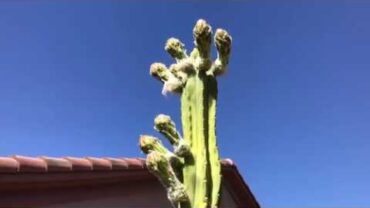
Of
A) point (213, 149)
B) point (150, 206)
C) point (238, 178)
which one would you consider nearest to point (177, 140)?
point (213, 149)

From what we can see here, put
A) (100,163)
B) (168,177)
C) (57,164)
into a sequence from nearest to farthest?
1. (168,177)
2. (57,164)
3. (100,163)

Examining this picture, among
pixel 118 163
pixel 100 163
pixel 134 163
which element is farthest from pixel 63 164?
pixel 134 163

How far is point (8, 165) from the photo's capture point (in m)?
4.90

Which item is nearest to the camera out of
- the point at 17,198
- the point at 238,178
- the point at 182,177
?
the point at 182,177

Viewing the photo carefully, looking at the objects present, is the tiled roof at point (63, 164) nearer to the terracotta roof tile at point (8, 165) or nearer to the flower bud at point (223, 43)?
the terracotta roof tile at point (8, 165)

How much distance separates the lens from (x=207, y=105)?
4.29 metres

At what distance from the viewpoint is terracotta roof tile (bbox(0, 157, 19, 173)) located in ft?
15.9

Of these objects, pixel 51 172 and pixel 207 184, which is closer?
pixel 207 184

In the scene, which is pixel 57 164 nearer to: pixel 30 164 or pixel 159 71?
pixel 30 164

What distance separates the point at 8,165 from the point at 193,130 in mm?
2074

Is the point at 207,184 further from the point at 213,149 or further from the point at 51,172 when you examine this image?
the point at 51,172

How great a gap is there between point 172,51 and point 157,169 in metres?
1.36

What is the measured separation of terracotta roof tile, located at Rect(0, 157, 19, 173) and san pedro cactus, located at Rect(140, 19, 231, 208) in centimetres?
169

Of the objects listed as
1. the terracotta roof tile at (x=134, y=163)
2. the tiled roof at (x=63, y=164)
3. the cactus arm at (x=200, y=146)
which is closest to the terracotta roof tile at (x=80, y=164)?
the tiled roof at (x=63, y=164)
